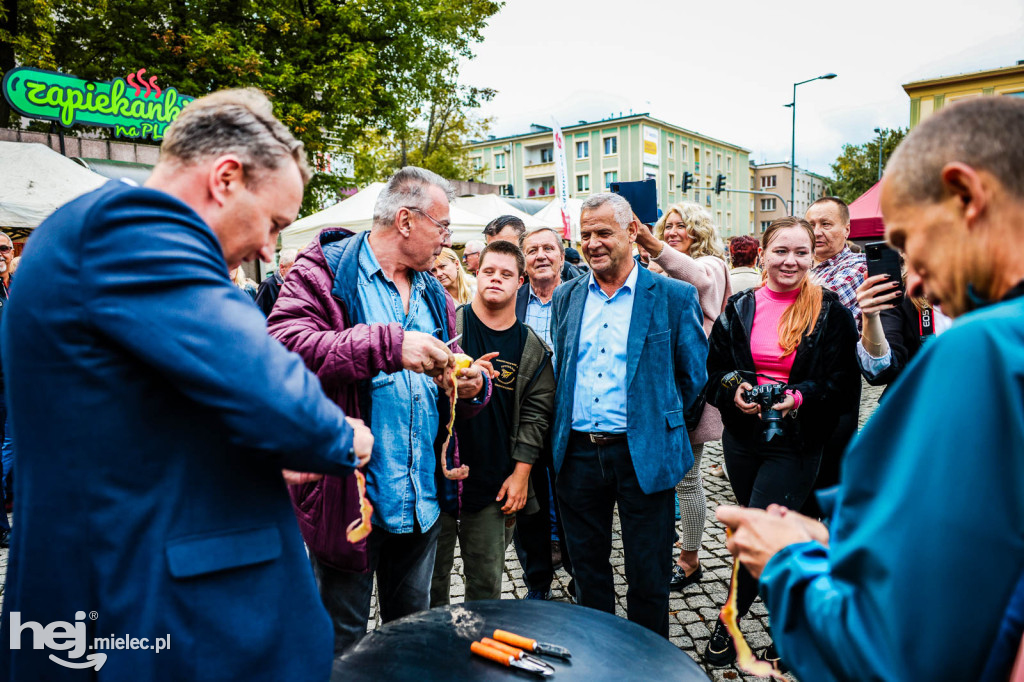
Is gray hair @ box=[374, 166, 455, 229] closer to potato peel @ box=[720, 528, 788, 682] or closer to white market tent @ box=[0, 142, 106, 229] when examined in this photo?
potato peel @ box=[720, 528, 788, 682]

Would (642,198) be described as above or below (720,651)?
above

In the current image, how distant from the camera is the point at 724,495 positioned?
17.9 ft

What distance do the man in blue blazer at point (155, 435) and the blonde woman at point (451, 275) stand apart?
3.66 meters

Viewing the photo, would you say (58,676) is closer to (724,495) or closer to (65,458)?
(65,458)

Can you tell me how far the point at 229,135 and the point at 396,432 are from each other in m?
1.34

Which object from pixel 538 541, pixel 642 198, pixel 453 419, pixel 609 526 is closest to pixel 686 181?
pixel 642 198

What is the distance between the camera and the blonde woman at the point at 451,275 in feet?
16.0

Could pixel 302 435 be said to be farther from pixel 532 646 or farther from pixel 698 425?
pixel 698 425

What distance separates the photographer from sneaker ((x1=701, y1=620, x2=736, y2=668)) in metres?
3.07

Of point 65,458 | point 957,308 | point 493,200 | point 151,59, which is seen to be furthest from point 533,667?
point 151,59

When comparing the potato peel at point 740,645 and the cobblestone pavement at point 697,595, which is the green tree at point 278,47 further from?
the potato peel at point 740,645

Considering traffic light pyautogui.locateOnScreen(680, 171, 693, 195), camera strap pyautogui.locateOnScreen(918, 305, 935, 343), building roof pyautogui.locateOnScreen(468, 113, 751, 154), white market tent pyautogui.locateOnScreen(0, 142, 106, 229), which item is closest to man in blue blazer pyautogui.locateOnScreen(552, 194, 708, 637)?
camera strap pyautogui.locateOnScreen(918, 305, 935, 343)

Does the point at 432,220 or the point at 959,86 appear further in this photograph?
the point at 959,86
